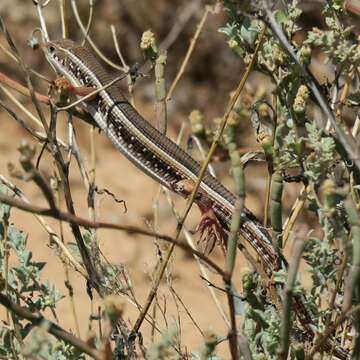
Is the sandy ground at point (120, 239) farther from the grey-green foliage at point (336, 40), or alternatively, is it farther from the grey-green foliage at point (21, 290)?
the grey-green foliage at point (336, 40)

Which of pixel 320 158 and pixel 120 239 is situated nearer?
pixel 320 158

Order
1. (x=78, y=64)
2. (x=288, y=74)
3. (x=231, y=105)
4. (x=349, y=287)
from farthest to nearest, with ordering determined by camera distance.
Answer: (x=78, y=64), (x=288, y=74), (x=231, y=105), (x=349, y=287)

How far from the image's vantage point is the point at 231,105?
1877 millimetres

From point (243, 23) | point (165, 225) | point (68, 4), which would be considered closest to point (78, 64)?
point (243, 23)

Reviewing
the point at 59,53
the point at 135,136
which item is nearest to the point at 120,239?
the point at 59,53

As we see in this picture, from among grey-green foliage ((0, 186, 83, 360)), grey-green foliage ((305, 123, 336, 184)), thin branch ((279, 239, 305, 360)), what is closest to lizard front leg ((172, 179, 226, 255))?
grey-green foliage ((0, 186, 83, 360))

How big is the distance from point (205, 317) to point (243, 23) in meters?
3.05

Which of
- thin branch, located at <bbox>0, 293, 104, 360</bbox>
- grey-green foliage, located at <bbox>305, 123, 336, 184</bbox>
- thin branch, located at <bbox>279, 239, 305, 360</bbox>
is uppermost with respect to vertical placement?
grey-green foliage, located at <bbox>305, 123, 336, 184</bbox>

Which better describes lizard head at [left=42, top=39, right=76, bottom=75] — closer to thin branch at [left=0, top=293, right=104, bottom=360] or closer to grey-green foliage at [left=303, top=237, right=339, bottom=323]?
grey-green foliage at [left=303, top=237, right=339, bottom=323]

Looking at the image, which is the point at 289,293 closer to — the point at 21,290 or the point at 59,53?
the point at 21,290

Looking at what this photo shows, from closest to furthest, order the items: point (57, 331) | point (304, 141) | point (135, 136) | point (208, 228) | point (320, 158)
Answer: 1. point (57, 331)
2. point (320, 158)
3. point (304, 141)
4. point (208, 228)
5. point (135, 136)

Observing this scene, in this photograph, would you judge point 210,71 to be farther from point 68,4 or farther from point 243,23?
point 243,23

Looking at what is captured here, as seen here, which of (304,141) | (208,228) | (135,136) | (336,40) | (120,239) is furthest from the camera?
(120,239)

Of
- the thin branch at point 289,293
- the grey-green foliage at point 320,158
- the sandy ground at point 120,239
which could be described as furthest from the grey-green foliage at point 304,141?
the sandy ground at point 120,239
